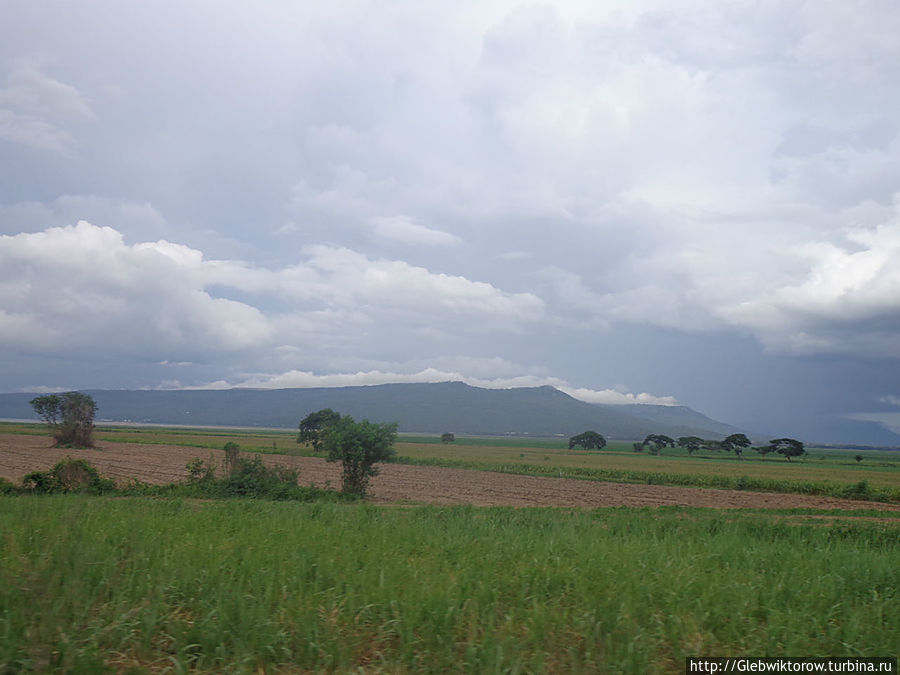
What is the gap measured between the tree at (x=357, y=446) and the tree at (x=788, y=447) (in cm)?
12871

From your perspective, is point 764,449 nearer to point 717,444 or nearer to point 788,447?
point 788,447

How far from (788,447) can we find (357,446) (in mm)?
136655

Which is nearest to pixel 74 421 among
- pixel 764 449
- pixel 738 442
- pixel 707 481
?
pixel 707 481

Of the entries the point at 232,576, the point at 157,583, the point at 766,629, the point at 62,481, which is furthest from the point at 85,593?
the point at 62,481

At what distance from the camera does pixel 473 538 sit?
8.94m

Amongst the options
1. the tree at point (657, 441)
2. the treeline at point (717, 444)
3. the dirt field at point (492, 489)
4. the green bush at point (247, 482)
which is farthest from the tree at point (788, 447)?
the green bush at point (247, 482)

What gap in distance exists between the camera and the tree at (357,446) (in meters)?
29.0

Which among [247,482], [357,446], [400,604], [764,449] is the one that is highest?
[400,604]

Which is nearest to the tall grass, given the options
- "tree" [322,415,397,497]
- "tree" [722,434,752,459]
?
"tree" [322,415,397,497]

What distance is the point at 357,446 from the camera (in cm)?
2895

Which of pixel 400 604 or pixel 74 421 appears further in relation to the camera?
pixel 74 421

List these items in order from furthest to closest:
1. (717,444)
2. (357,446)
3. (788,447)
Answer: (717,444), (788,447), (357,446)

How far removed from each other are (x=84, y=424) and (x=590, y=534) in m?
77.3

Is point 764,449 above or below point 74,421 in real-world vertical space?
below
